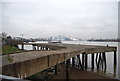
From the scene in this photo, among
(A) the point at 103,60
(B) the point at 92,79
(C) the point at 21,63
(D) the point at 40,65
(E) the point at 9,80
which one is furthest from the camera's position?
(A) the point at 103,60

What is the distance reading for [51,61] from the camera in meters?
8.26

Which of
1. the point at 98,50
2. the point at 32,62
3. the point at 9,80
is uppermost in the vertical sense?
the point at 9,80

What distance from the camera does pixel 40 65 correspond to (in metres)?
6.96

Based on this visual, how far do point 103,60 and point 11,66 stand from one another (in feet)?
71.7


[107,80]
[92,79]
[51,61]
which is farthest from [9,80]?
[107,80]

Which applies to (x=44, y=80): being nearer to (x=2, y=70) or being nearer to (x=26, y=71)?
(x=26, y=71)

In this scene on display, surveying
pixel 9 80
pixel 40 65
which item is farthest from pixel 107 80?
pixel 9 80

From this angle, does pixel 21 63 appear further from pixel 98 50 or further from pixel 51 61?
pixel 98 50

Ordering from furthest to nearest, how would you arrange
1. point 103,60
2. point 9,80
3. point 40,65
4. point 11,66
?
1. point 103,60
2. point 40,65
3. point 11,66
4. point 9,80

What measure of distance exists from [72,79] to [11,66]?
9.31m

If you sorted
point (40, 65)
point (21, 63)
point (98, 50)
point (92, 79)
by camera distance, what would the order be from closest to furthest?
point (21, 63) → point (40, 65) → point (92, 79) → point (98, 50)

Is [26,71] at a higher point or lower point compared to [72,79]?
higher

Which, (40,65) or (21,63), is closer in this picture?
(21,63)

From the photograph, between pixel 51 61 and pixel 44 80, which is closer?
pixel 51 61
